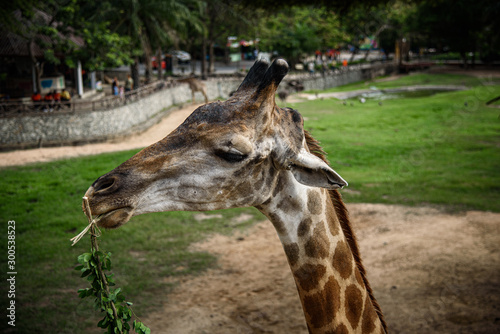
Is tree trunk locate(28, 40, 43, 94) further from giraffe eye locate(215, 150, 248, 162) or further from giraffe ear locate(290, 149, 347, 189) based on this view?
giraffe ear locate(290, 149, 347, 189)

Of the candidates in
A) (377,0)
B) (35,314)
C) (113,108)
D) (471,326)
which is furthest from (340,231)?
(113,108)

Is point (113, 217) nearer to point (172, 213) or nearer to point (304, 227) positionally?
point (304, 227)

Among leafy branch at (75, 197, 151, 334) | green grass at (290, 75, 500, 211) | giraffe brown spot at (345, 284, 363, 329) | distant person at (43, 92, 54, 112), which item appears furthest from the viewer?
distant person at (43, 92, 54, 112)

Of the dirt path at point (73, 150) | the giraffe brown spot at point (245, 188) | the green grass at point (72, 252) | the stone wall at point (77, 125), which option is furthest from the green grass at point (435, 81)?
the giraffe brown spot at point (245, 188)

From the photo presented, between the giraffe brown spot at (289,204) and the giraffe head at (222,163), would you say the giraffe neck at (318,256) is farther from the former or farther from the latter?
the giraffe head at (222,163)

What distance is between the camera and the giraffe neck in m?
3.13

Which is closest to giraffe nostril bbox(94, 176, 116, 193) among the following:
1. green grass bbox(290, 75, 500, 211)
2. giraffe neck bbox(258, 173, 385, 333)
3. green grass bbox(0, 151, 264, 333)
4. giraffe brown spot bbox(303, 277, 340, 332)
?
giraffe neck bbox(258, 173, 385, 333)

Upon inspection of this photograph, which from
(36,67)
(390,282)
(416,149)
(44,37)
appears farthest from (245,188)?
(44,37)

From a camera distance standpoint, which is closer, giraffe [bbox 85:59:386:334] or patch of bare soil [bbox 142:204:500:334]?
giraffe [bbox 85:59:386:334]

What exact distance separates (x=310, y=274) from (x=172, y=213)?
840 cm

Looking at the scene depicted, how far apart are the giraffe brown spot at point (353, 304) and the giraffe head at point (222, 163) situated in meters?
0.95

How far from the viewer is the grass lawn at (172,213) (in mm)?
7602

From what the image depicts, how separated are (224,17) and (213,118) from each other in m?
39.2

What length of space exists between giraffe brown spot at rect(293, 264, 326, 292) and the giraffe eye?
2.99 ft
